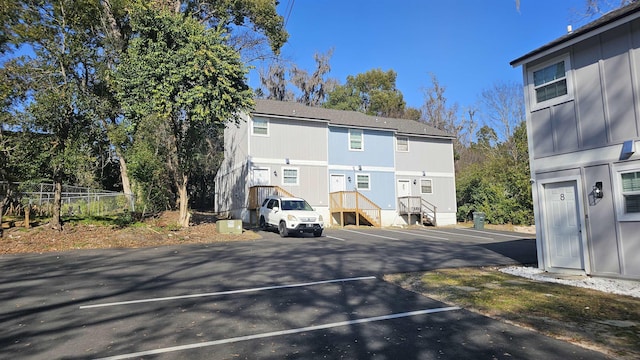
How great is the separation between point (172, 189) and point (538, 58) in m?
25.2

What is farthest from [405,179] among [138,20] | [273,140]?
[138,20]

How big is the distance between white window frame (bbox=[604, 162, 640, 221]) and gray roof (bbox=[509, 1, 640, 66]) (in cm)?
316

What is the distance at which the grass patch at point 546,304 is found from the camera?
4949 millimetres

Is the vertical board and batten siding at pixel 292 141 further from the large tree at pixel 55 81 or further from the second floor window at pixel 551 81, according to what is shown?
the second floor window at pixel 551 81

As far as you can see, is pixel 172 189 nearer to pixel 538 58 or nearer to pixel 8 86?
pixel 8 86

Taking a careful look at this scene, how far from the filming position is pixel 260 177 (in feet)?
77.8

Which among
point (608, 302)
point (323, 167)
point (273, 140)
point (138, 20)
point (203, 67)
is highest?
point (138, 20)

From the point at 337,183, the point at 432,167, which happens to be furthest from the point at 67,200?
the point at 432,167

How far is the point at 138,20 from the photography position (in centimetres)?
1598

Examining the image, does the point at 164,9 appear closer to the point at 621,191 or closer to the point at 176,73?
the point at 176,73

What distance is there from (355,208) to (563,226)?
15.3 meters

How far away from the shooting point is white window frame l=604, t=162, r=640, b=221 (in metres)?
8.00

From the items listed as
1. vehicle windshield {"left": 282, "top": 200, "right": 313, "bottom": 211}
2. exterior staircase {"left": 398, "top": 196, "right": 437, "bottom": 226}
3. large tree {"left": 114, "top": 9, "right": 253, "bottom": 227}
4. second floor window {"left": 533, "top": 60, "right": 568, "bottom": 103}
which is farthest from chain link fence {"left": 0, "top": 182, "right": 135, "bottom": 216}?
second floor window {"left": 533, "top": 60, "right": 568, "bottom": 103}

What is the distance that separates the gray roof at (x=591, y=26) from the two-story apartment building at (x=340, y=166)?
15.3m
